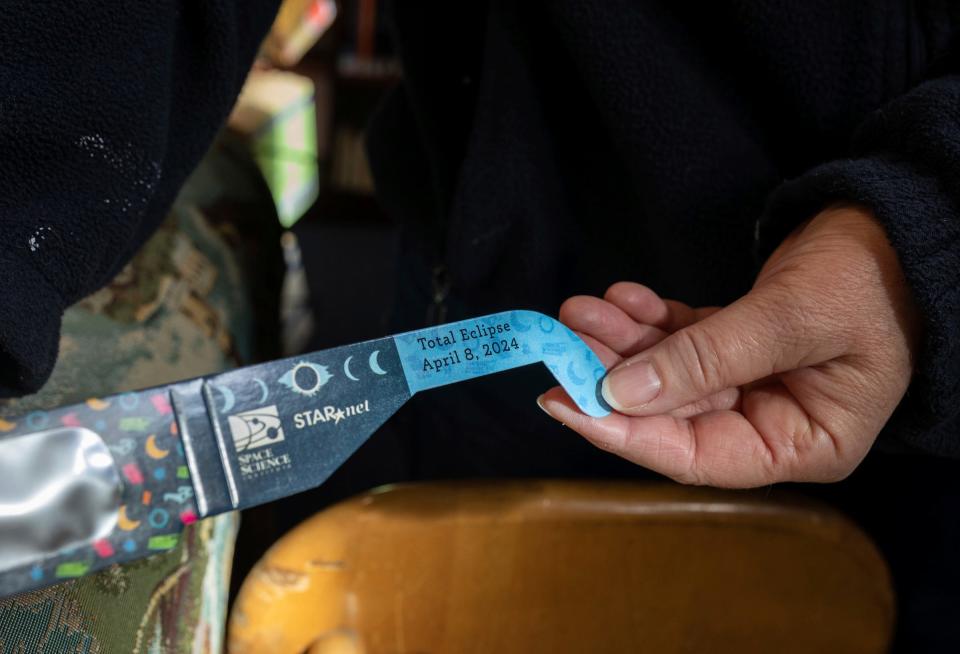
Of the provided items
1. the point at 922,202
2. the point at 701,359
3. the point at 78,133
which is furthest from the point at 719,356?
the point at 78,133

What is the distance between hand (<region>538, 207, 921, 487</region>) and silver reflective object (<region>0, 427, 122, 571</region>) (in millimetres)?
231

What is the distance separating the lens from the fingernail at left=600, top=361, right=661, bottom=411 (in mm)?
361

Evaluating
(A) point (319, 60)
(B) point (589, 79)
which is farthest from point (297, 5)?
(B) point (589, 79)

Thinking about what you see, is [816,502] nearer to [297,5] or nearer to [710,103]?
[710,103]

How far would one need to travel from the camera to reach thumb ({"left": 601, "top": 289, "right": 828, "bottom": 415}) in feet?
1.15

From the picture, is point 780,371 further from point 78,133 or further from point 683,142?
point 78,133

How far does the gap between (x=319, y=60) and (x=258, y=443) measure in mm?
1352

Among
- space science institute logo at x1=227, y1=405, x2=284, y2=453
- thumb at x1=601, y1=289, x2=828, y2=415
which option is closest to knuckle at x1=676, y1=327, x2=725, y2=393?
thumb at x1=601, y1=289, x2=828, y2=415

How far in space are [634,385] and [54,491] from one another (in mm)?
291

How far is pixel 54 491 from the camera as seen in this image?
361mm

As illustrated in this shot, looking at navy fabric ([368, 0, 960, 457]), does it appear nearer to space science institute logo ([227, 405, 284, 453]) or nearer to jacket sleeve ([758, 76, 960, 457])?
jacket sleeve ([758, 76, 960, 457])

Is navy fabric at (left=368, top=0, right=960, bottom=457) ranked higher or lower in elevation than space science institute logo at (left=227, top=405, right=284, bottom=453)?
higher

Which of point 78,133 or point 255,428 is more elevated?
point 78,133

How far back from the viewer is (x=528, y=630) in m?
0.49
